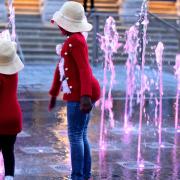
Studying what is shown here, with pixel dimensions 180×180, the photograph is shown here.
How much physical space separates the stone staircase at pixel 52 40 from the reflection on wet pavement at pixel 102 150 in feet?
27.7

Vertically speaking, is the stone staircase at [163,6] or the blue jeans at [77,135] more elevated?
the blue jeans at [77,135]

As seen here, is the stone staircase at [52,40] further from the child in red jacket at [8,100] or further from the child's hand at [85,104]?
the child's hand at [85,104]

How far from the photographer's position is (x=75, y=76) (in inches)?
258

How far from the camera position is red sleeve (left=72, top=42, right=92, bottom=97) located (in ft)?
20.9

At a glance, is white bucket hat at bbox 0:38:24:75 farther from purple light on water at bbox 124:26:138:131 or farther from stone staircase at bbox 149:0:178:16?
stone staircase at bbox 149:0:178:16

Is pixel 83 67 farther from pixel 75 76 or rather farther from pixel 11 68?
pixel 11 68

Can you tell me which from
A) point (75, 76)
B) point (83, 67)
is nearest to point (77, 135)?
point (75, 76)

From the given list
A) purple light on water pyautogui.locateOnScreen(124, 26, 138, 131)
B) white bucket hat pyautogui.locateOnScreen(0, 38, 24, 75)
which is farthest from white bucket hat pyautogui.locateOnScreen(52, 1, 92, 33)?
purple light on water pyautogui.locateOnScreen(124, 26, 138, 131)

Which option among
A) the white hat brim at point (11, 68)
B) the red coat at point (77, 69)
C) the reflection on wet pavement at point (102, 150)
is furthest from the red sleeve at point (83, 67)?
the reflection on wet pavement at point (102, 150)

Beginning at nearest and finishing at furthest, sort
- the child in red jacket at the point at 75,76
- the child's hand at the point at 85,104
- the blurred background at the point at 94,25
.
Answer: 1. the child's hand at the point at 85,104
2. the child in red jacket at the point at 75,76
3. the blurred background at the point at 94,25

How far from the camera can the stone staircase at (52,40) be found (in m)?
20.3

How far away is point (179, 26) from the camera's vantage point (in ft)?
70.1

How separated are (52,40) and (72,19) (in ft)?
49.9

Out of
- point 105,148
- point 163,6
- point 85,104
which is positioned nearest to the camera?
point 85,104
